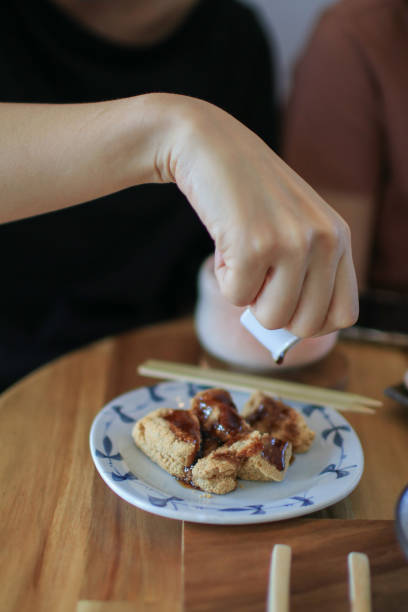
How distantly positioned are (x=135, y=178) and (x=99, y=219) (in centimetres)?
Answer: 61

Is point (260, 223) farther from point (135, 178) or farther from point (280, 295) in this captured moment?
point (135, 178)

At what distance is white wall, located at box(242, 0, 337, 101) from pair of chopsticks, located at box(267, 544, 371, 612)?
4.63 ft

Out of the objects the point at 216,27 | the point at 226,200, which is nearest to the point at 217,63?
the point at 216,27

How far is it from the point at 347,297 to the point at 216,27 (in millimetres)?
972

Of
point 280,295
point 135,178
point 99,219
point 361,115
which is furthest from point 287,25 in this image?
point 280,295

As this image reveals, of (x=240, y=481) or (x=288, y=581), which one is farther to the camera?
(x=240, y=481)

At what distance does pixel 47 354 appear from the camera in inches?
44.3

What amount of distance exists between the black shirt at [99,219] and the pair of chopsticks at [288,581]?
737mm

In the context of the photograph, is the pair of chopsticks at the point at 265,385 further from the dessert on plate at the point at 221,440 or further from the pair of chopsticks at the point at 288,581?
the pair of chopsticks at the point at 288,581

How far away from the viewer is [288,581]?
0.48m

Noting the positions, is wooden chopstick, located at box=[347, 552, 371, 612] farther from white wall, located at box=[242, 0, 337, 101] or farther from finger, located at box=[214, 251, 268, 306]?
white wall, located at box=[242, 0, 337, 101]

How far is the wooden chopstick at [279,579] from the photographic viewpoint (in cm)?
45

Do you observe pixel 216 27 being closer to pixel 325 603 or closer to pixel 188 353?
pixel 188 353

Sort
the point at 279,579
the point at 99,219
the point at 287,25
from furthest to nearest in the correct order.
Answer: the point at 287,25 → the point at 99,219 → the point at 279,579
